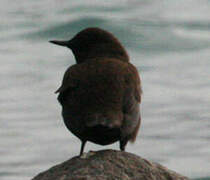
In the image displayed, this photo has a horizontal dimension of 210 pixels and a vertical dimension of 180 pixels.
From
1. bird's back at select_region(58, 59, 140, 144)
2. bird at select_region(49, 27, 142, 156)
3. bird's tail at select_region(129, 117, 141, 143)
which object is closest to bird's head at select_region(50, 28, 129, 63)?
bird at select_region(49, 27, 142, 156)

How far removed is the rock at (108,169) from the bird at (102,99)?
35 centimetres

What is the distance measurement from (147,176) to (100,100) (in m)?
1.58

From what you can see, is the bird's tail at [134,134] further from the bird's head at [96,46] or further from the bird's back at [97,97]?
the bird's head at [96,46]

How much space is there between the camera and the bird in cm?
859

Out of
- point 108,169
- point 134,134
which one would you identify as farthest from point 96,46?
point 108,169

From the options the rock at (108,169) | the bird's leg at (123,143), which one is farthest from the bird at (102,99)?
the rock at (108,169)

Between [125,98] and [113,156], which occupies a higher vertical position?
[125,98]

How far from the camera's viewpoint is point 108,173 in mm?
8109

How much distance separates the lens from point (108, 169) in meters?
8.20

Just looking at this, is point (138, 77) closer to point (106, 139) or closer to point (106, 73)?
point (106, 73)

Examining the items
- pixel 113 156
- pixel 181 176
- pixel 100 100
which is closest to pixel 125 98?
pixel 100 100

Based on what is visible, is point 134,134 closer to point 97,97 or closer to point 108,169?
point 97,97

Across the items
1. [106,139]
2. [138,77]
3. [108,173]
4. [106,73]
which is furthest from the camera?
[138,77]

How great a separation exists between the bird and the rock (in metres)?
0.35
